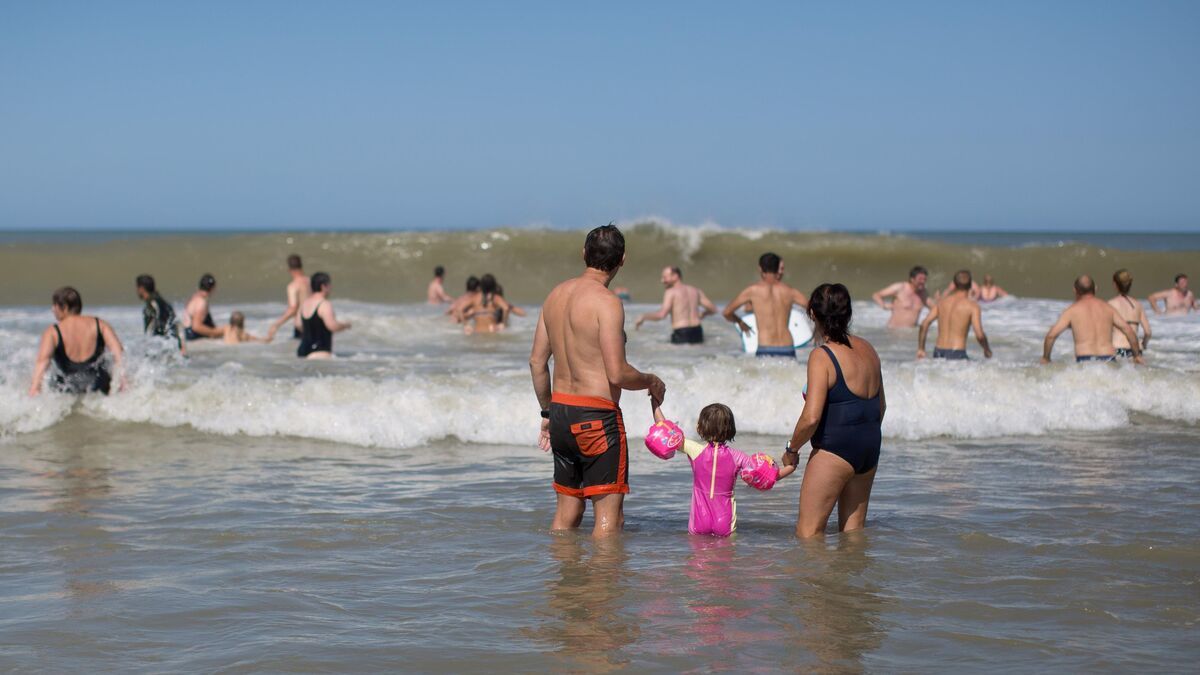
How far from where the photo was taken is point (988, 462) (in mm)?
8062

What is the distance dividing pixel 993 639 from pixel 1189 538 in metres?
2.08

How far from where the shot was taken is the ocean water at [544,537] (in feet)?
13.7

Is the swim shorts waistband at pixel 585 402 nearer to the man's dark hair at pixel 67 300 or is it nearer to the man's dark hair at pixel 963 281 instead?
the man's dark hair at pixel 67 300

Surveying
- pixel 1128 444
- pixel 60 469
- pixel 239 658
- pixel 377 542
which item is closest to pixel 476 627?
pixel 239 658

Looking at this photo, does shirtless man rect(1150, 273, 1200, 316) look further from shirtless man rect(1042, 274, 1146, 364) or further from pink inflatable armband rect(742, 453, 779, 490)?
pink inflatable armband rect(742, 453, 779, 490)

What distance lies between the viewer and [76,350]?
9281mm

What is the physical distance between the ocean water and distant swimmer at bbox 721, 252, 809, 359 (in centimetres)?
29

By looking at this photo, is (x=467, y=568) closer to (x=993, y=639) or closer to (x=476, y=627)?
(x=476, y=627)

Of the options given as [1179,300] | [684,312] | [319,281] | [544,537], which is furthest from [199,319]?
[1179,300]

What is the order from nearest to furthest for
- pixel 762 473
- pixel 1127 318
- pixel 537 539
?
→ pixel 762 473 → pixel 537 539 → pixel 1127 318

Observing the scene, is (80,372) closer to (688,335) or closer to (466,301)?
(688,335)

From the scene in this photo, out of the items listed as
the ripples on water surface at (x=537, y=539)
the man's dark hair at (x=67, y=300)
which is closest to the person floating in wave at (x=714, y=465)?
the ripples on water surface at (x=537, y=539)

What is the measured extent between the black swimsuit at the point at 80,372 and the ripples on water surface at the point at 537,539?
0.14 meters

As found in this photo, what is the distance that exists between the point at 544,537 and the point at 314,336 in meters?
8.61
